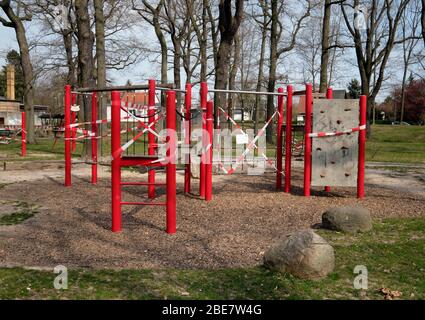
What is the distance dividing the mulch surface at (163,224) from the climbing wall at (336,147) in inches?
15.3

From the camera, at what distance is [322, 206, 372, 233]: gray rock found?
607cm

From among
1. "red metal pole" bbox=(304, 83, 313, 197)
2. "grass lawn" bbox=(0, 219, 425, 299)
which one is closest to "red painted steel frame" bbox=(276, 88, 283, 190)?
"red metal pole" bbox=(304, 83, 313, 197)

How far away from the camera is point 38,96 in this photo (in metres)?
69.8

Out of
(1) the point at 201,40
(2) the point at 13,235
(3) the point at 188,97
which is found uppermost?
(1) the point at 201,40

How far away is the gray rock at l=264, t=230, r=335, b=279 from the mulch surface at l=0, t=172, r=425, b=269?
1.51 ft

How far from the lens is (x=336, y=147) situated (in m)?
8.95

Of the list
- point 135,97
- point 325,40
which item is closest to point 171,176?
point 135,97

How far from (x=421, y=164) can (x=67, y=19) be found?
2125 centimetres

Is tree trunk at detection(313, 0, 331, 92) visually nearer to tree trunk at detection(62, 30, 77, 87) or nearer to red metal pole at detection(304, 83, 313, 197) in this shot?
red metal pole at detection(304, 83, 313, 197)

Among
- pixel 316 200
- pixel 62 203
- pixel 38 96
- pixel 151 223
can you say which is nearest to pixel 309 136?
pixel 316 200

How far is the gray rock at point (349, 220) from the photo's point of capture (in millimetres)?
6074

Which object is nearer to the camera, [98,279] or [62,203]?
[98,279]

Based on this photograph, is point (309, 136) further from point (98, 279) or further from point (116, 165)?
point (98, 279)

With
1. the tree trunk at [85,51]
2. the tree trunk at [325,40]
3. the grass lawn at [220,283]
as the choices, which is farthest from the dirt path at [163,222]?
the tree trunk at [325,40]
